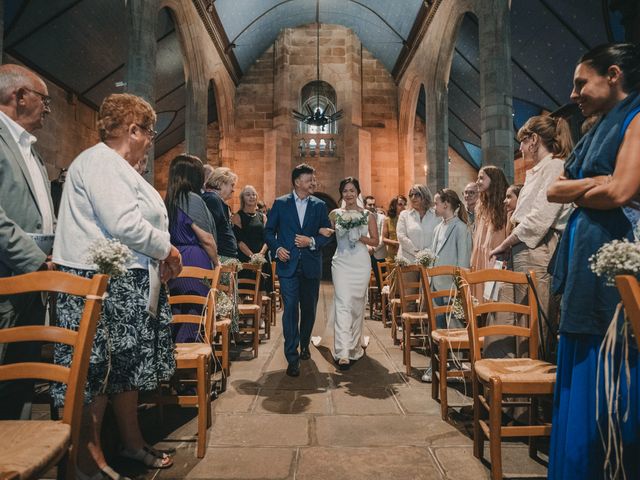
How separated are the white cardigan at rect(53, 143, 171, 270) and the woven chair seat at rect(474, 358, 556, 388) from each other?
5.10 ft

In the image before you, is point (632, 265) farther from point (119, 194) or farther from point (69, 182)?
point (69, 182)

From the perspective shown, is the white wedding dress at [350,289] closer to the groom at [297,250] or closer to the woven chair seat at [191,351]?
the groom at [297,250]

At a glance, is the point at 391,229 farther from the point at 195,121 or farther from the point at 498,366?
the point at 195,121

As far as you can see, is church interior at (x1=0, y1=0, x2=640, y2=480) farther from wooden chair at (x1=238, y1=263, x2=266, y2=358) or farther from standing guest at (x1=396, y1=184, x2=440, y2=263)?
standing guest at (x1=396, y1=184, x2=440, y2=263)

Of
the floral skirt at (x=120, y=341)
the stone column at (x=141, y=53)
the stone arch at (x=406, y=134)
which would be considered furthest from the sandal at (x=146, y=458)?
the stone arch at (x=406, y=134)

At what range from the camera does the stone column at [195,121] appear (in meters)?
9.71

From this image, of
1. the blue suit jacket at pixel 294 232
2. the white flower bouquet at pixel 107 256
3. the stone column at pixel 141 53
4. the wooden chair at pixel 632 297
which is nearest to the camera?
the wooden chair at pixel 632 297

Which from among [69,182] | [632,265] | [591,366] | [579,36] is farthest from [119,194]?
[579,36]

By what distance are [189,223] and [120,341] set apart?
4.33ft

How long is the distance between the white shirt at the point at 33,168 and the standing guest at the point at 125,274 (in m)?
0.35

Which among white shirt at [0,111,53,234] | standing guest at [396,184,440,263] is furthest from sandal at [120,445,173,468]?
standing guest at [396,184,440,263]

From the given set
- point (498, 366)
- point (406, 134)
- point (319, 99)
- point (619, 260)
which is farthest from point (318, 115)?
point (619, 260)

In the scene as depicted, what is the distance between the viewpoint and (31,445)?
1.18m

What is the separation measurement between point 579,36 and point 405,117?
709 centimetres
